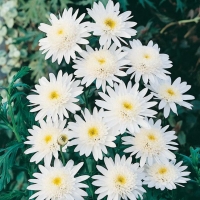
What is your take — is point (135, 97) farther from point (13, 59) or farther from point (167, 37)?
point (13, 59)

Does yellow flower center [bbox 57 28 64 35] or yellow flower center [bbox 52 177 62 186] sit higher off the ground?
yellow flower center [bbox 57 28 64 35]

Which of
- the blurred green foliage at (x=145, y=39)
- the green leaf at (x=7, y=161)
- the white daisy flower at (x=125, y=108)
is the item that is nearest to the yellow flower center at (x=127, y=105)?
the white daisy flower at (x=125, y=108)

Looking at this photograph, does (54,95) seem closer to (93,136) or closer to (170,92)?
(93,136)

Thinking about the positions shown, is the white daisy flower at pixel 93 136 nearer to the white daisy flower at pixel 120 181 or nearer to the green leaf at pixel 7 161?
the white daisy flower at pixel 120 181

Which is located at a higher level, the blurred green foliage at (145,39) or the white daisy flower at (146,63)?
the blurred green foliage at (145,39)

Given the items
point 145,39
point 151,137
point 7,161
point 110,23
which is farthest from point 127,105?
point 145,39

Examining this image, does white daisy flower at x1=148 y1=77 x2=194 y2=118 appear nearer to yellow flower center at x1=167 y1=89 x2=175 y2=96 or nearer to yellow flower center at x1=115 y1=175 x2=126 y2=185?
yellow flower center at x1=167 y1=89 x2=175 y2=96

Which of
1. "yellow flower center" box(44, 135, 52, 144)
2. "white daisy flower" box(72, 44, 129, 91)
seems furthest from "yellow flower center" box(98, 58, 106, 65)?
"yellow flower center" box(44, 135, 52, 144)
